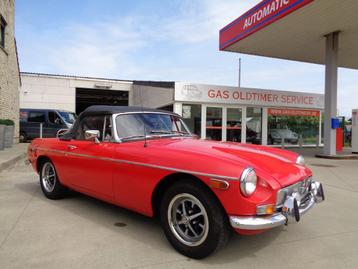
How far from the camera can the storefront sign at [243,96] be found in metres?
15.3

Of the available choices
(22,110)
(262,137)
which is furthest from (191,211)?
(22,110)

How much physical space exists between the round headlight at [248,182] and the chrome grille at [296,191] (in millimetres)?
293

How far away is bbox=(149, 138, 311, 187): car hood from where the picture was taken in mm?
3154

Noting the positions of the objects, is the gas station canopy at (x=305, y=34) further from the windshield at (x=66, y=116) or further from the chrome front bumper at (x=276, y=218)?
the windshield at (x=66, y=116)

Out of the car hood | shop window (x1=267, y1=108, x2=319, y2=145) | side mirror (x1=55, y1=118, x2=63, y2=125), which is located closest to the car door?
the car hood

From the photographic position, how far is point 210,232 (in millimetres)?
3131

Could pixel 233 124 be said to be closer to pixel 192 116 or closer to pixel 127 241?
pixel 192 116

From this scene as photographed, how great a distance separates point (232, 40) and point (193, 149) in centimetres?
1158

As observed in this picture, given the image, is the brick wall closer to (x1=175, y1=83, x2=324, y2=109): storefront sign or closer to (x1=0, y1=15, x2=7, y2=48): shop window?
(x1=0, y1=15, x2=7, y2=48): shop window

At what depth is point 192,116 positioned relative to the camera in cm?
1577

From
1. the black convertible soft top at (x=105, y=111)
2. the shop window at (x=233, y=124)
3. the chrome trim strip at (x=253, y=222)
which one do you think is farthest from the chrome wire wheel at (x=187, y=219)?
the shop window at (x=233, y=124)

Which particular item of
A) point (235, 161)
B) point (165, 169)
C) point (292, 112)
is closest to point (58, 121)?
point (292, 112)

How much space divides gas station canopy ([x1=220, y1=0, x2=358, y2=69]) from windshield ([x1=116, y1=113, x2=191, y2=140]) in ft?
25.1

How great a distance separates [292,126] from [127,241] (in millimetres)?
16785
